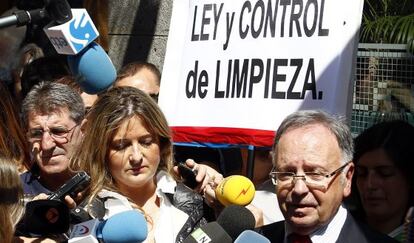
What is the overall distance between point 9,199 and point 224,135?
149 cm

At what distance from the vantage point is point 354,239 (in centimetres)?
343

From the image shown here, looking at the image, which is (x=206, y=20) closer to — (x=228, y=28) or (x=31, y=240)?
(x=228, y=28)

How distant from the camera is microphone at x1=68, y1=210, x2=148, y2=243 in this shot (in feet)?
10.9

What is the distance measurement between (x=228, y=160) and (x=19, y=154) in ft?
3.53

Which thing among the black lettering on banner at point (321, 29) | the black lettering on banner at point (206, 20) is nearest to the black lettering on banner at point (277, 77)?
the black lettering on banner at point (321, 29)

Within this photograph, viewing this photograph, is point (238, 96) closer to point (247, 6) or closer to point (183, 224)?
point (247, 6)

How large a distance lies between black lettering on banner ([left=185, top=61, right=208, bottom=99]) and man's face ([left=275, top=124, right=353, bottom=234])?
1.44 m

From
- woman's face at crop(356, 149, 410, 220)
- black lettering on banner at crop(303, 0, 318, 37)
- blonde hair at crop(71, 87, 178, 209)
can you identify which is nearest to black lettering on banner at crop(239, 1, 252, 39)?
black lettering on banner at crop(303, 0, 318, 37)

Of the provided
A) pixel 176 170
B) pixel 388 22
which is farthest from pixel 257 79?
pixel 388 22

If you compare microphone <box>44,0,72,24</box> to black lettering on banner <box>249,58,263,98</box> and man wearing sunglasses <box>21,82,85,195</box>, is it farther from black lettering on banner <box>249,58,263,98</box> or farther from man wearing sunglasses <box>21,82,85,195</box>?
black lettering on banner <box>249,58,263,98</box>

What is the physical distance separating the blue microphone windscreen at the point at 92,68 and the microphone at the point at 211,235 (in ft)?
2.81

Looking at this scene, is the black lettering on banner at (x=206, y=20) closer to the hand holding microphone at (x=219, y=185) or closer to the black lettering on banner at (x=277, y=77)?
the black lettering on banner at (x=277, y=77)

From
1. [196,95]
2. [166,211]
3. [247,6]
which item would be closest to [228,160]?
[196,95]

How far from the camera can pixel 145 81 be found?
5484 mm
